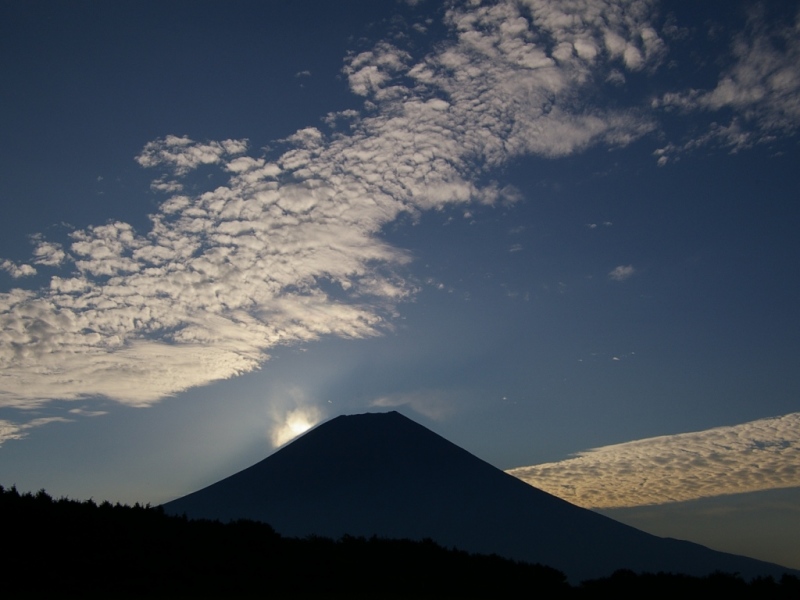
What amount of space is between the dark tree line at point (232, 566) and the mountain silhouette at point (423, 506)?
83.2m

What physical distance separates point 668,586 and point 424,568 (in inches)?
559

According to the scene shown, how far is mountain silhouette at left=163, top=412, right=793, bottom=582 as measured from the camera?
130500mm

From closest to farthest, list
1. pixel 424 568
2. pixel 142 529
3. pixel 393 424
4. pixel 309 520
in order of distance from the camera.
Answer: pixel 142 529, pixel 424 568, pixel 309 520, pixel 393 424

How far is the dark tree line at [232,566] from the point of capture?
985 inches

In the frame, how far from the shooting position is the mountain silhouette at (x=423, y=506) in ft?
428

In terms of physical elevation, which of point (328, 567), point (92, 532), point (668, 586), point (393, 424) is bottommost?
point (668, 586)

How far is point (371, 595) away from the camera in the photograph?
29375mm

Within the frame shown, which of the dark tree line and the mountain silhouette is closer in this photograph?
the dark tree line

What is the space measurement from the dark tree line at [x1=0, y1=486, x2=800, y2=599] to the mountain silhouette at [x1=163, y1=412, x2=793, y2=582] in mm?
83159

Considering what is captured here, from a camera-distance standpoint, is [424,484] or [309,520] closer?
[309,520]

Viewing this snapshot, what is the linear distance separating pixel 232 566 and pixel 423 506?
12457 cm

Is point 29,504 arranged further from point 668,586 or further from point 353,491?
point 353,491

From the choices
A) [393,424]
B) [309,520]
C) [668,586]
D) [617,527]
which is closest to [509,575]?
[668,586]

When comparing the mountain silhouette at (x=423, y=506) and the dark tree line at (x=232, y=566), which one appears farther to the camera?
the mountain silhouette at (x=423, y=506)
